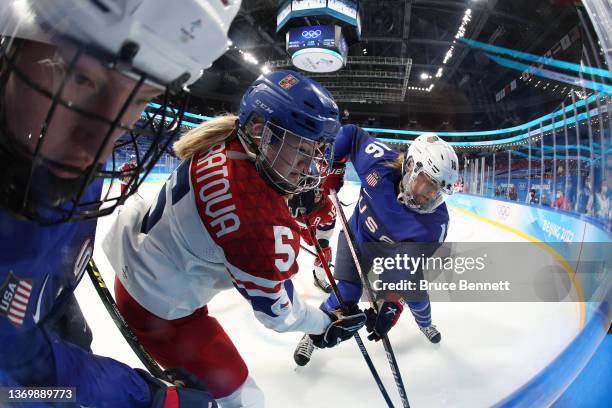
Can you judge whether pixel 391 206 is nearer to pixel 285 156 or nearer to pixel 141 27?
pixel 285 156

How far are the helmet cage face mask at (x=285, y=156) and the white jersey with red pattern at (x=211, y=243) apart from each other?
0.10 ft

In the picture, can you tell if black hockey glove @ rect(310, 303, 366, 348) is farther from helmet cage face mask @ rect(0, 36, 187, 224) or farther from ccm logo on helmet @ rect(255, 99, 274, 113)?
helmet cage face mask @ rect(0, 36, 187, 224)

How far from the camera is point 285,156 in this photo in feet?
2.51

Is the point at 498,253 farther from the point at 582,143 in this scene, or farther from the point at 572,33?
the point at 572,33

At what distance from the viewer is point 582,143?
72.1 inches

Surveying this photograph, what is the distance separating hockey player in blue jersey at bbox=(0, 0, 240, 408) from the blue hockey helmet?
35cm

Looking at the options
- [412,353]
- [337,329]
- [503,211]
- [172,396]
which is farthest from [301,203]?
[503,211]

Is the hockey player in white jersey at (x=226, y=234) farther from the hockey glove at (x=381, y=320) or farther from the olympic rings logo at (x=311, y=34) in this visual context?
the hockey glove at (x=381, y=320)

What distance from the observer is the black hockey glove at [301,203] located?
57.2 inches

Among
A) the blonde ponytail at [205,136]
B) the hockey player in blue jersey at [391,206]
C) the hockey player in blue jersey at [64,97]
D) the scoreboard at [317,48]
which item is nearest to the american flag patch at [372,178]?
the hockey player in blue jersey at [391,206]

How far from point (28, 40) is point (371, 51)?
965mm

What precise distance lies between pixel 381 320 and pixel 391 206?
519mm

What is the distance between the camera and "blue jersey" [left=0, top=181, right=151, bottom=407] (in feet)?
1.26

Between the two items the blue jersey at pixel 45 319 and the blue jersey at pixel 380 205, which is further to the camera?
the blue jersey at pixel 380 205
